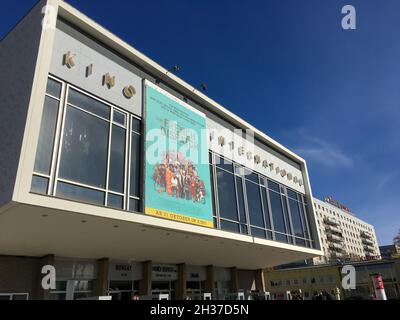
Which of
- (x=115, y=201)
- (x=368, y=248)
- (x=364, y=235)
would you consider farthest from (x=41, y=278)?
(x=368, y=248)

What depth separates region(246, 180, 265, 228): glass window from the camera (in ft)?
69.2

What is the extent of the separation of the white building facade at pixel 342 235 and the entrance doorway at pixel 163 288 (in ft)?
219

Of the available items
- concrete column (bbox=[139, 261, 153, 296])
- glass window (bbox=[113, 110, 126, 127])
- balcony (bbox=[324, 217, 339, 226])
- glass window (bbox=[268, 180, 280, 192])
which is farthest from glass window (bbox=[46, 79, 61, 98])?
balcony (bbox=[324, 217, 339, 226])

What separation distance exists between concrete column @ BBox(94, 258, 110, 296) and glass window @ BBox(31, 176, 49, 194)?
7.37 m

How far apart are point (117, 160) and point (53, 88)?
3685 mm

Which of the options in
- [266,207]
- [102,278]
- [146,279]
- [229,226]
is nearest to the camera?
[102,278]

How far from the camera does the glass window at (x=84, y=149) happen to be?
469 inches

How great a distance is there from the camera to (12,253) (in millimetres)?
14273

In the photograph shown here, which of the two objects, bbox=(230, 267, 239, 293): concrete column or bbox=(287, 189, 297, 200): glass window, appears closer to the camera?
bbox=(230, 267, 239, 293): concrete column

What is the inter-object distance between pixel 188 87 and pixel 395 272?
52759 millimetres

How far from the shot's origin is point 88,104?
13.4 m

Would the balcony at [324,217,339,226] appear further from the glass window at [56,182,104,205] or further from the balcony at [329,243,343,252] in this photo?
the glass window at [56,182,104,205]

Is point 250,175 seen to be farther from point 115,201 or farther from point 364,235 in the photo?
point 364,235
